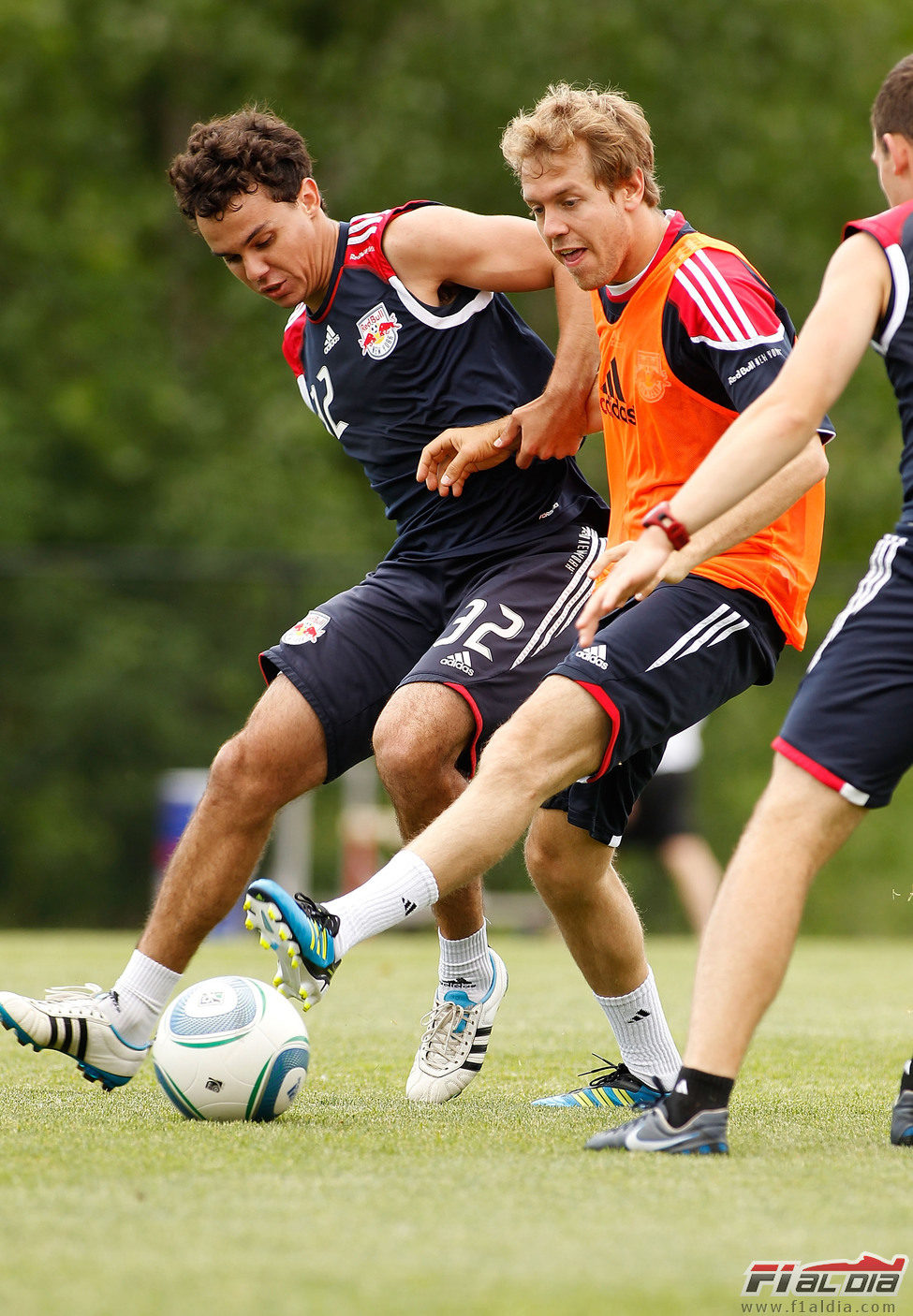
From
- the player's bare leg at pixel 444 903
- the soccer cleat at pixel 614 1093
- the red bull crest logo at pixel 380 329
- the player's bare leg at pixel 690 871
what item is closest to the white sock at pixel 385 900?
the player's bare leg at pixel 444 903

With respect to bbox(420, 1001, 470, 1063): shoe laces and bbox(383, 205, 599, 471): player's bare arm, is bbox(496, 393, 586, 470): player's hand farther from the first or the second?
bbox(420, 1001, 470, 1063): shoe laces

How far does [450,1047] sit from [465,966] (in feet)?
0.81

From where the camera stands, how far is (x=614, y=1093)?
4543mm

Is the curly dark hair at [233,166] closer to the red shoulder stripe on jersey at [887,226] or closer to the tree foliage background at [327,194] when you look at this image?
the red shoulder stripe on jersey at [887,226]

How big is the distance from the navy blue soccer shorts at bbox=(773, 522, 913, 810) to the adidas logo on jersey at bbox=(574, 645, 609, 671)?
2.00 ft

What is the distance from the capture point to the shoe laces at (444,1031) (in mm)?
4668

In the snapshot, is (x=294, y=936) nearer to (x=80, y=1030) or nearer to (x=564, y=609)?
(x=80, y=1030)

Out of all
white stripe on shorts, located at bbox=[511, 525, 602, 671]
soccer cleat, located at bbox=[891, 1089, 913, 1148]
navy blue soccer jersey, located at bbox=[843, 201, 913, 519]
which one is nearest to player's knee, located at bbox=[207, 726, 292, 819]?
white stripe on shorts, located at bbox=[511, 525, 602, 671]

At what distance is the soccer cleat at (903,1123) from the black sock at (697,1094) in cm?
51

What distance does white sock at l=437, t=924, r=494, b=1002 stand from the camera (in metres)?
4.81

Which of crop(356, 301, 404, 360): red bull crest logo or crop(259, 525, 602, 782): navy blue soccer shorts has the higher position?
crop(356, 301, 404, 360): red bull crest logo

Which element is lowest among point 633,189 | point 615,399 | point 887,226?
point 615,399

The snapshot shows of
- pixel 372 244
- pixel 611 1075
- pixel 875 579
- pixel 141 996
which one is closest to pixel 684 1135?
pixel 875 579

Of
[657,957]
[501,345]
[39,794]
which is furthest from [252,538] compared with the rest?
[501,345]
